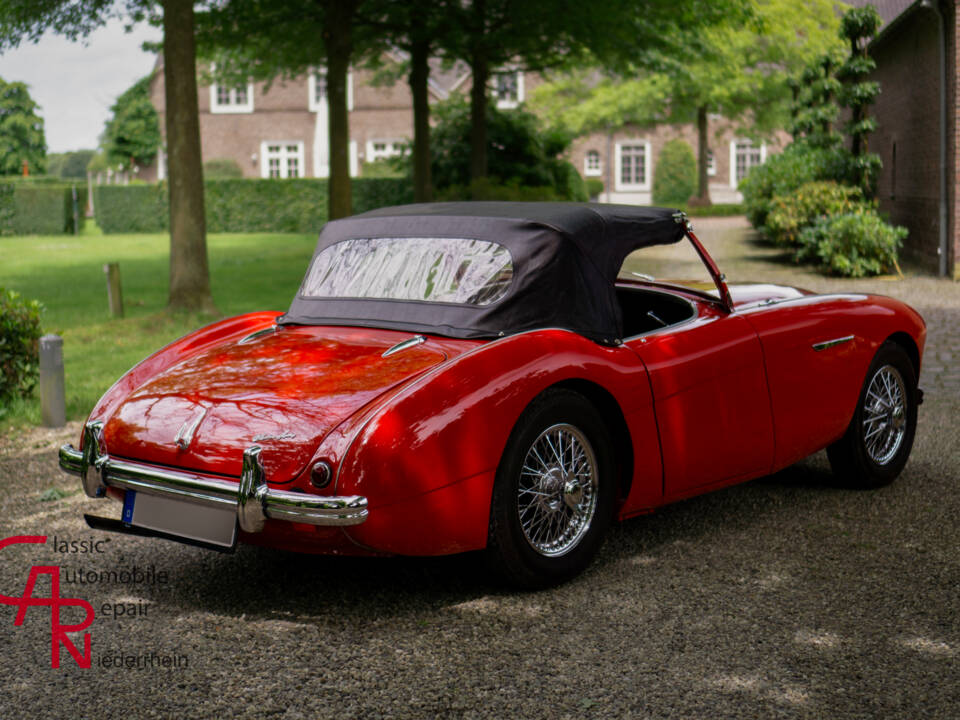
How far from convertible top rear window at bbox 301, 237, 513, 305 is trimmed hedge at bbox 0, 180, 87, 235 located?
122 feet

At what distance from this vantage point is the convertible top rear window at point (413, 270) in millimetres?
4543

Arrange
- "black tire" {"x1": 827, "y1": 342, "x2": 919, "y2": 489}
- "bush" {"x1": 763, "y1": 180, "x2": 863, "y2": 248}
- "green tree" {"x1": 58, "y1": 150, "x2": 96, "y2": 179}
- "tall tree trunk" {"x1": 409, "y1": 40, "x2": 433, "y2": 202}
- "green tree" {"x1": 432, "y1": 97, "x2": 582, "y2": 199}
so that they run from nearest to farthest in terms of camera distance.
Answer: "black tire" {"x1": 827, "y1": 342, "x2": 919, "y2": 489}, "bush" {"x1": 763, "y1": 180, "x2": 863, "y2": 248}, "tall tree trunk" {"x1": 409, "y1": 40, "x2": 433, "y2": 202}, "green tree" {"x1": 432, "y1": 97, "x2": 582, "y2": 199}, "green tree" {"x1": 58, "y1": 150, "x2": 96, "y2": 179}

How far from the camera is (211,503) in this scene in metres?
3.82

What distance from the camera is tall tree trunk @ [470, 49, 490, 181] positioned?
76.4ft

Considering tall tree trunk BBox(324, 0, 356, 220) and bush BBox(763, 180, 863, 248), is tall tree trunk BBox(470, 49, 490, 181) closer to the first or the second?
tall tree trunk BBox(324, 0, 356, 220)

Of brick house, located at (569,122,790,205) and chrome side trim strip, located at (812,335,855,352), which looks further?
brick house, located at (569,122,790,205)

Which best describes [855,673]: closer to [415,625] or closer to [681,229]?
[415,625]

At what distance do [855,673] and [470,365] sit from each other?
5.43 feet

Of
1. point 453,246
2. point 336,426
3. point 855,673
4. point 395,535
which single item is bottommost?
point 855,673

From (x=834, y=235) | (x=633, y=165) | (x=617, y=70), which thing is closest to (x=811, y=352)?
(x=834, y=235)

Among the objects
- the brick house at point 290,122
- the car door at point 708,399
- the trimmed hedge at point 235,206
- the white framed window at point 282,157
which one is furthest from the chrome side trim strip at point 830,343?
the white framed window at point 282,157

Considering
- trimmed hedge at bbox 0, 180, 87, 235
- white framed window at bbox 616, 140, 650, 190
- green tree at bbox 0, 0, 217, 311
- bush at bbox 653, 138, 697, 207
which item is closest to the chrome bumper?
green tree at bbox 0, 0, 217, 311

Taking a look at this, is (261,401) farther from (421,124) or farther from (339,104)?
(421,124)

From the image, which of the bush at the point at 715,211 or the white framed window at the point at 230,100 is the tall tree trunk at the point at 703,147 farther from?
the white framed window at the point at 230,100
